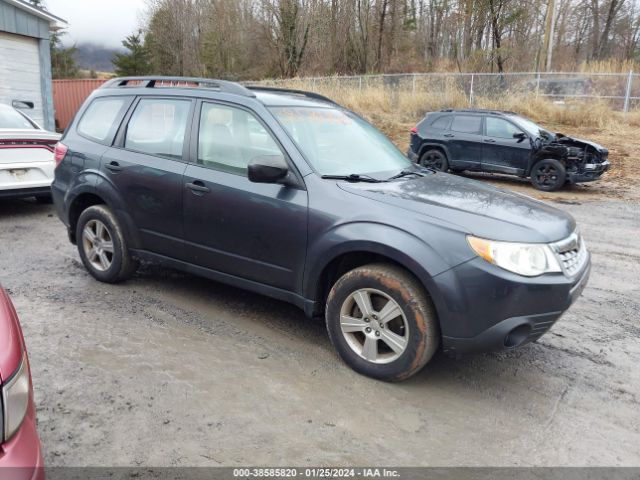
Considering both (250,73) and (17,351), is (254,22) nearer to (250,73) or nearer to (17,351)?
(250,73)

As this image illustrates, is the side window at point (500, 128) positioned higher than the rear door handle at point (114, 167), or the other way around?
the side window at point (500, 128)

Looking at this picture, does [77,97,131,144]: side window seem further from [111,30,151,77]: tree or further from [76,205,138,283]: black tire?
[111,30,151,77]: tree

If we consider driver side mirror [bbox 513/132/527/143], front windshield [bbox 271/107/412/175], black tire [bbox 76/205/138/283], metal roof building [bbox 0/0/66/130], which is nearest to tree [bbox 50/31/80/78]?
metal roof building [bbox 0/0/66/130]

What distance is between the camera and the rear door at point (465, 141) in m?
12.6

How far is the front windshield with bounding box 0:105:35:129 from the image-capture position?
8086 millimetres

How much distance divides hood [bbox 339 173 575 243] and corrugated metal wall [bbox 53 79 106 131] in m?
23.8

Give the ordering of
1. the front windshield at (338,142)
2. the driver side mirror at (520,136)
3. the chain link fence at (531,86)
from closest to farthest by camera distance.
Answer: the front windshield at (338,142), the driver side mirror at (520,136), the chain link fence at (531,86)

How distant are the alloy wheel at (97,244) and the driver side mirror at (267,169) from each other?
1989 mm

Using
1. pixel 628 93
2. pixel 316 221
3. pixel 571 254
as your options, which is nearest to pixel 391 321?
pixel 316 221

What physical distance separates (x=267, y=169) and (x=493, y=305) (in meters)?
1.69

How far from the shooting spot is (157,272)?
5.54 meters

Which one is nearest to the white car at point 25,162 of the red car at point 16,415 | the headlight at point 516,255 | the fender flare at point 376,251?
the fender flare at point 376,251

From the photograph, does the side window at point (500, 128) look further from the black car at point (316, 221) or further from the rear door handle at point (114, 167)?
the rear door handle at point (114, 167)

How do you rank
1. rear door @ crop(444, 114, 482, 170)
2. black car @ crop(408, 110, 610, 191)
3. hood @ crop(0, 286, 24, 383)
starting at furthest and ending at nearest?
rear door @ crop(444, 114, 482, 170), black car @ crop(408, 110, 610, 191), hood @ crop(0, 286, 24, 383)
